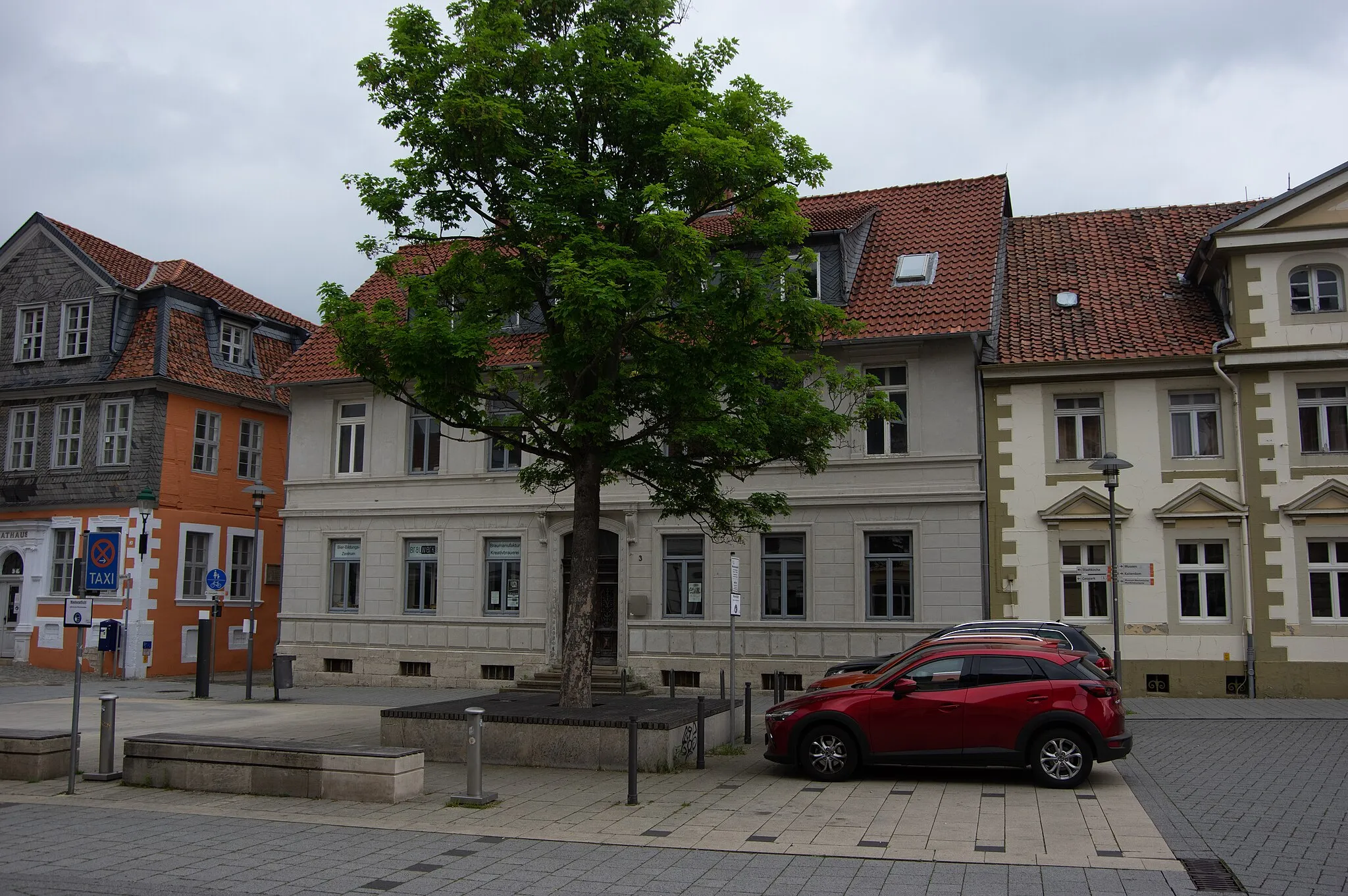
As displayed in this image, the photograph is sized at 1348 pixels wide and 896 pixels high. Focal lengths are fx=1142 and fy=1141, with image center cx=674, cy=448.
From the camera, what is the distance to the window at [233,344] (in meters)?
33.2

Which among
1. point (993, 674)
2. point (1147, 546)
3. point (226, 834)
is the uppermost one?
point (1147, 546)

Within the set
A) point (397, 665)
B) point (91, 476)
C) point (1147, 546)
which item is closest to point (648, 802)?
point (1147, 546)

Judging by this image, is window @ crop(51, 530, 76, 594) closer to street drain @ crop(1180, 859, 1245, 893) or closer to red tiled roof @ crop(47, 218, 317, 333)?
red tiled roof @ crop(47, 218, 317, 333)

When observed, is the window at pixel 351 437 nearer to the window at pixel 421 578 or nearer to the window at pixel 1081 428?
the window at pixel 421 578

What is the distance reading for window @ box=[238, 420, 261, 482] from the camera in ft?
108

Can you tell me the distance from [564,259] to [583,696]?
226 inches

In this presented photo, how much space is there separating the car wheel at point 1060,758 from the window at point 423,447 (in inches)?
697

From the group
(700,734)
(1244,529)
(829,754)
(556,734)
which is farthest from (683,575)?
(829,754)

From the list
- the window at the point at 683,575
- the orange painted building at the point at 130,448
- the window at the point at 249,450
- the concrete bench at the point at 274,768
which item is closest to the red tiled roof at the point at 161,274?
the orange painted building at the point at 130,448

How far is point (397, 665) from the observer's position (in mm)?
26266

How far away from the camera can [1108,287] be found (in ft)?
81.5

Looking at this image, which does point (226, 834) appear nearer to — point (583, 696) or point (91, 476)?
point (583, 696)

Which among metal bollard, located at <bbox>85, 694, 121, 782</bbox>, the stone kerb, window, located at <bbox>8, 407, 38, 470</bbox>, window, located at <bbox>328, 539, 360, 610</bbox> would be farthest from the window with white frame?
the stone kerb

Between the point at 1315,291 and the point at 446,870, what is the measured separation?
20.4 metres
